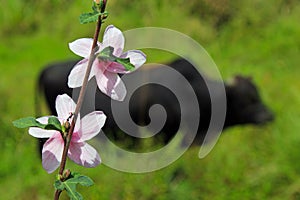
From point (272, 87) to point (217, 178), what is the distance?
168 centimetres

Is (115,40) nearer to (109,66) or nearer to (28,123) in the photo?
(109,66)

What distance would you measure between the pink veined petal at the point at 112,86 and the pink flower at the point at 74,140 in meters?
0.03

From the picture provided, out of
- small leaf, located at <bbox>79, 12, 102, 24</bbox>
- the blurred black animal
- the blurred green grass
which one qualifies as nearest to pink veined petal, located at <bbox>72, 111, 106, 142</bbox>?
small leaf, located at <bbox>79, 12, 102, 24</bbox>

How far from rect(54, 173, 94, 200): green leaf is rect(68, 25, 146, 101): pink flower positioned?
104 mm

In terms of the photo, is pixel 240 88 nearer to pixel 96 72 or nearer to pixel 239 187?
pixel 239 187

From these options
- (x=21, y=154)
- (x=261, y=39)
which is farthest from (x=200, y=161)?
(x=261, y=39)

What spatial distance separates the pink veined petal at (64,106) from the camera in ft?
2.63

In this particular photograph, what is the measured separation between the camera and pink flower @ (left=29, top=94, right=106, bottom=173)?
30.7 inches

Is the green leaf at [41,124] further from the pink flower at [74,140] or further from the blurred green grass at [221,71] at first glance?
the blurred green grass at [221,71]

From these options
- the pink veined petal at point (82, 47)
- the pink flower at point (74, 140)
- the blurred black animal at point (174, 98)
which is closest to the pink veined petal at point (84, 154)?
the pink flower at point (74, 140)

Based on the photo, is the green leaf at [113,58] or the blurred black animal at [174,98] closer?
the green leaf at [113,58]

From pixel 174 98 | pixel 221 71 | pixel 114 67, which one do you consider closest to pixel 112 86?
pixel 114 67

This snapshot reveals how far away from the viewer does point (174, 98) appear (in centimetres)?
366

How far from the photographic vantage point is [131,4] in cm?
417
